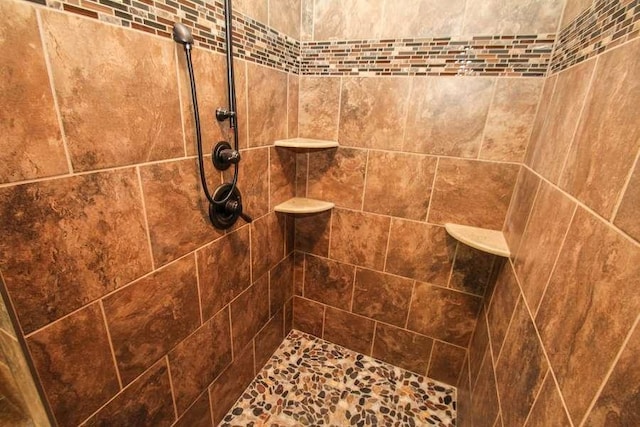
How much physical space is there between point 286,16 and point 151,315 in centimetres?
131

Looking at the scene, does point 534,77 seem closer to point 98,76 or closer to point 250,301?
point 98,76

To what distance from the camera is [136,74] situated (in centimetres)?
72

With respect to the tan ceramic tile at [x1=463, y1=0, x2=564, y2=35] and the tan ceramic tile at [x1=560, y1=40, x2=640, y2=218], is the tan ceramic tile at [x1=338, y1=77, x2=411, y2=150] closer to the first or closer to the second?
the tan ceramic tile at [x1=463, y1=0, x2=564, y2=35]

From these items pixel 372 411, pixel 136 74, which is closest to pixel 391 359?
pixel 372 411

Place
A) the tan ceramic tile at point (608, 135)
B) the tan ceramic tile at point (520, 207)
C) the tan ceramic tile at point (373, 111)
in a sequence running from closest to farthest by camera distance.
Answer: the tan ceramic tile at point (608, 135) → the tan ceramic tile at point (520, 207) → the tan ceramic tile at point (373, 111)

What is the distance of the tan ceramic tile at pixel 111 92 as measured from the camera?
59cm

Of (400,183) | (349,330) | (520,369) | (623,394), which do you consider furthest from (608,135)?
(349,330)

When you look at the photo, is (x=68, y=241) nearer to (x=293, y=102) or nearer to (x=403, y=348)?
(x=293, y=102)

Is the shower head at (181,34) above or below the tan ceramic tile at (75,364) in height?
above

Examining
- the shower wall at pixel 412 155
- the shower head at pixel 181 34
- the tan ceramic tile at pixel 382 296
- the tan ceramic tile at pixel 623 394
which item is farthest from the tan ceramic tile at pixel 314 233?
the tan ceramic tile at pixel 623 394

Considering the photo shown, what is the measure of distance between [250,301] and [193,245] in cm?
52

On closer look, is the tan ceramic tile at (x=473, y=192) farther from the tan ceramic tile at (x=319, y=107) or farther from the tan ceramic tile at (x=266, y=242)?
the tan ceramic tile at (x=266, y=242)

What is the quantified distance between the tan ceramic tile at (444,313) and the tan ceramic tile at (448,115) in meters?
0.69

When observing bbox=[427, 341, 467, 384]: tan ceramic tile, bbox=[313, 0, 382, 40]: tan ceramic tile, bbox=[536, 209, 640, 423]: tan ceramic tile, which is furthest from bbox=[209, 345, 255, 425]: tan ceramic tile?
bbox=[313, 0, 382, 40]: tan ceramic tile
